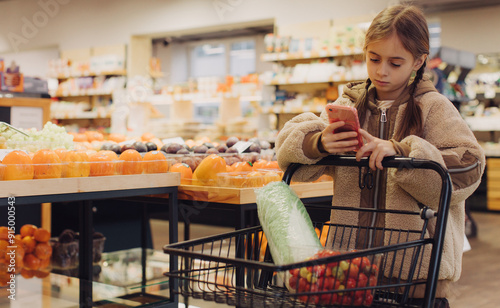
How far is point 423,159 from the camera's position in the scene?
105 cm

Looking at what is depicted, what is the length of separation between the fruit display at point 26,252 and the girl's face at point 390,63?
2.13 metres

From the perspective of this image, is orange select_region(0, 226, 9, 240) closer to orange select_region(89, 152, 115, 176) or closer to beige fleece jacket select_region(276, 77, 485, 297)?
orange select_region(89, 152, 115, 176)

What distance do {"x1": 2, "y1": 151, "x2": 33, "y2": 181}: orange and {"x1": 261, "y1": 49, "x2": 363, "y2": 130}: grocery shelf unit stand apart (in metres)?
4.88

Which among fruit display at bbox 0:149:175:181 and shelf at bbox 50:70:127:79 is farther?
shelf at bbox 50:70:127:79

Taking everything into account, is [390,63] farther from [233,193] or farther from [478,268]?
[478,268]

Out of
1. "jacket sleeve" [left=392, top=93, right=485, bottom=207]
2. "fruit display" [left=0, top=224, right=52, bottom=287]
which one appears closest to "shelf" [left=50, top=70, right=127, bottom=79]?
"fruit display" [left=0, top=224, right=52, bottom=287]

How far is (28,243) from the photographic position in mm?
2951

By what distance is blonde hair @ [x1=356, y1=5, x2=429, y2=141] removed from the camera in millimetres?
1194

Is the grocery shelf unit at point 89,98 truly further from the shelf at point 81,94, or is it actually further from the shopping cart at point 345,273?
the shopping cart at point 345,273

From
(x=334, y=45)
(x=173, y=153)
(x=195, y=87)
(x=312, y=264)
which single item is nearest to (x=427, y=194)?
(x=312, y=264)

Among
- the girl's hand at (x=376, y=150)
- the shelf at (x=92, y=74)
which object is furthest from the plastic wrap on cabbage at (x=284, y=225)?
the shelf at (x=92, y=74)

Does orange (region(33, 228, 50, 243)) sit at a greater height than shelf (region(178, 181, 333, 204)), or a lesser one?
lesser

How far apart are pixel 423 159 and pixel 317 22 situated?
6150 millimetres

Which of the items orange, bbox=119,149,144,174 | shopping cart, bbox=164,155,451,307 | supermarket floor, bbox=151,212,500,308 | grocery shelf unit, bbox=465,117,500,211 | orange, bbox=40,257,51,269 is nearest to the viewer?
shopping cart, bbox=164,155,451,307
